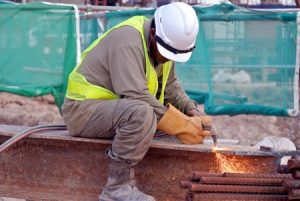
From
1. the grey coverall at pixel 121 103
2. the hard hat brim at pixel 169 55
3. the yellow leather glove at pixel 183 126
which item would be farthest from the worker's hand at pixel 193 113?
the hard hat brim at pixel 169 55

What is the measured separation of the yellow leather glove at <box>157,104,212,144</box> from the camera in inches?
193

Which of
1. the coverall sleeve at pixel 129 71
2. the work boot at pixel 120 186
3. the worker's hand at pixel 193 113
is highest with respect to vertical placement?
the coverall sleeve at pixel 129 71

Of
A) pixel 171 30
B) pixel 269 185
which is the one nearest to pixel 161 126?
pixel 171 30

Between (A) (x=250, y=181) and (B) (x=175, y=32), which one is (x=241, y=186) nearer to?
(A) (x=250, y=181)

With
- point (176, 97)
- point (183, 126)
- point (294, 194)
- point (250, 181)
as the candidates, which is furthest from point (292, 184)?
point (176, 97)

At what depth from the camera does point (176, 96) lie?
18.5ft

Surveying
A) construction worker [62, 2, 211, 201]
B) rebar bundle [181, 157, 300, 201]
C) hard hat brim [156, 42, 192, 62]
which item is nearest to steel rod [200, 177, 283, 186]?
rebar bundle [181, 157, 300, 201]

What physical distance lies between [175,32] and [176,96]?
37.9 inches

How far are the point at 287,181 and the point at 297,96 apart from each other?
4604 mm

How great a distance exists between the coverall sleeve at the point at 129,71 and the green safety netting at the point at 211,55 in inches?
134

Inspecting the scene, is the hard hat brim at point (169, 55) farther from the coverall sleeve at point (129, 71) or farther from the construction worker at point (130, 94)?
the coverall sleeve at point (129, 71)

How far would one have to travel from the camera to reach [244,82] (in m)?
8.21

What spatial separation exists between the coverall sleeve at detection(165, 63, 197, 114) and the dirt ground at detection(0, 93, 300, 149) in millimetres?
3843

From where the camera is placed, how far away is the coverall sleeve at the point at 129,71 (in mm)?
4734
